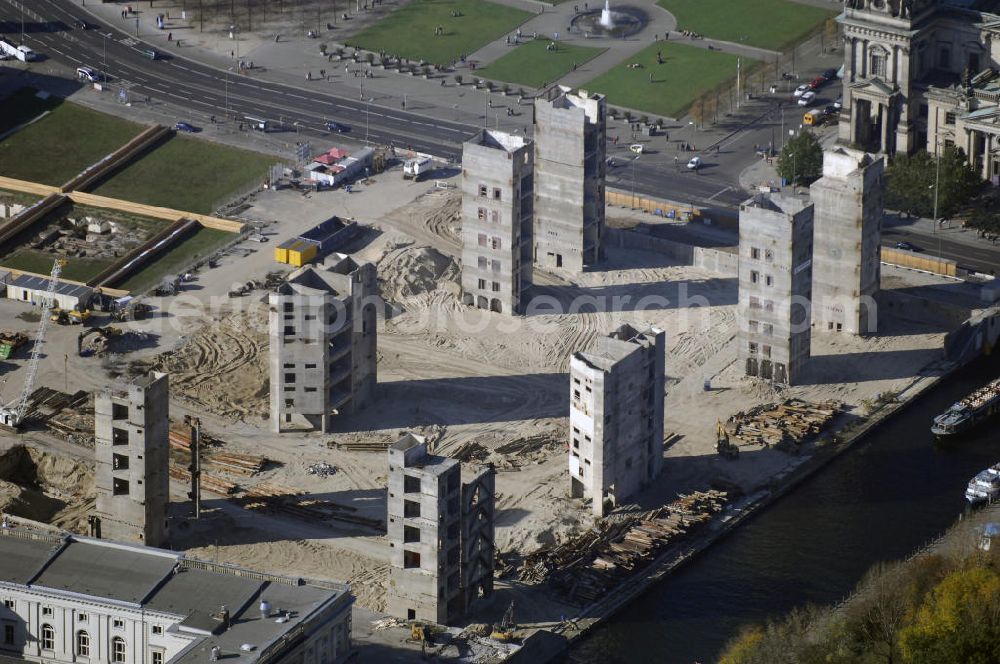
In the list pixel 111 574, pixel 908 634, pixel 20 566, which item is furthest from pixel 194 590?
pixel 908 634

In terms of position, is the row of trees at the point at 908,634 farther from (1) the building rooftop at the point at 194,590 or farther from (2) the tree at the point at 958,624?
(1) the building rooftop at the point at 194,590

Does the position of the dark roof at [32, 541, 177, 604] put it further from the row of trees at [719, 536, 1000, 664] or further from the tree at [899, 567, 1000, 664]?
the tree at [899, 567, 1000, 664]

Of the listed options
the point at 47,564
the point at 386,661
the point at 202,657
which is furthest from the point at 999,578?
the point at 47,564

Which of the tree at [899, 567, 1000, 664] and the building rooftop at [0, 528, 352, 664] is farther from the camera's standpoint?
the building rooftop at [0, 528, 352, 664]

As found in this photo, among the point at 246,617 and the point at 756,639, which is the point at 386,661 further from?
the point at 756,639

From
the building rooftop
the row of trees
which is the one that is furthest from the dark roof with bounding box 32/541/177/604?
the row of trees

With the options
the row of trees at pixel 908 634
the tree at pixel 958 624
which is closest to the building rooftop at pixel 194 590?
the row of trees at pixel 908 634

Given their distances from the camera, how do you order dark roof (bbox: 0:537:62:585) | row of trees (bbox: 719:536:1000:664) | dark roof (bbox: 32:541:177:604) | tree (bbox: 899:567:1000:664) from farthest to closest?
dark roof (bbox: 0:537:62:585)
dark roof (bbox: 32:541:177:604)
row of trees (bbox: 719:536:1000:664)
tree (bbox: 899:567:1000:664)

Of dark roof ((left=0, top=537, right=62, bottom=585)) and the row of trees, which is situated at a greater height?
dark roof ((left=0, top=537, right=62, bottom=585))
